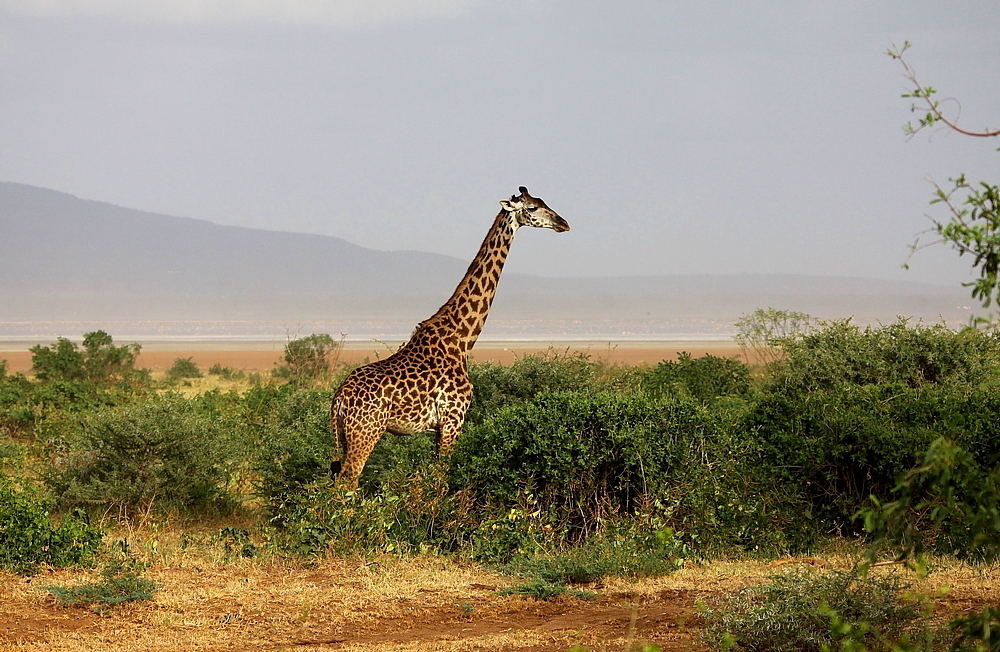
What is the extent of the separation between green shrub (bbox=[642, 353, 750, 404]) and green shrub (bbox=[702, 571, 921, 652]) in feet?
25.1

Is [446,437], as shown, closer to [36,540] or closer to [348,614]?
[348,614]

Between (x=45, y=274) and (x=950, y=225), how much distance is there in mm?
180932

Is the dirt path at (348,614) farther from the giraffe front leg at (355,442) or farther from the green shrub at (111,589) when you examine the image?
the giraffe front leg at (355,442)

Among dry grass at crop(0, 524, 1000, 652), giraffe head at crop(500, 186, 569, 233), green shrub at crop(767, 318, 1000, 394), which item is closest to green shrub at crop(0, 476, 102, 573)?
dry grass at crop(0, 524, 1000, 652)

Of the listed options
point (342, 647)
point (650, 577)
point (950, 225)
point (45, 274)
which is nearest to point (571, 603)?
point (650, 577)

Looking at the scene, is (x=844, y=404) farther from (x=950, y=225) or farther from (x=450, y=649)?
(x=950, y=225)

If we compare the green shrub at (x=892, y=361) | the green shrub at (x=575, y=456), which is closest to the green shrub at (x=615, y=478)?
the green shrub at (x=575, y=456)

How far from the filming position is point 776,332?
20.9m

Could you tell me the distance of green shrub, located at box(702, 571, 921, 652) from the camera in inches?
250

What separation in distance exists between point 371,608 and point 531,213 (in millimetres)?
3833

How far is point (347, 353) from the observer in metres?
51.0

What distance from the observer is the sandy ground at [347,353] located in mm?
46281

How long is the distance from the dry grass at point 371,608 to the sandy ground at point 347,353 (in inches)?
1229

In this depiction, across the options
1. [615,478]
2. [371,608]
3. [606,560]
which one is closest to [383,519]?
[371,608]
